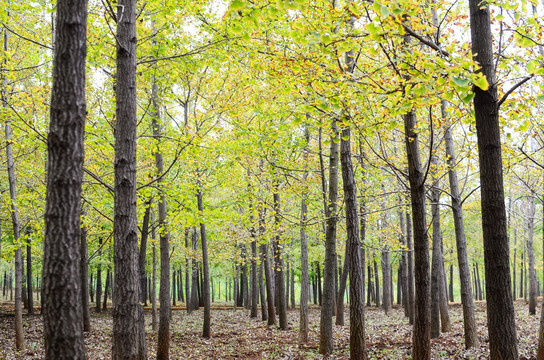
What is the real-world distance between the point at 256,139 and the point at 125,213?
246 inches

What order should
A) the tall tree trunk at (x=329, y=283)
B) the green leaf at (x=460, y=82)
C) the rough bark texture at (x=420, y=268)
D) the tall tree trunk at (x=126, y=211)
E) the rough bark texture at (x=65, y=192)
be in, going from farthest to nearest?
the tall tree trunk at (x=329, y=283) < the rough bark texture at (x=420, y=268) < the tall tree trunk at (x=126, y=211) < the green leaf at (x=460, y=82) < the rough bark texture at (x=65, y=192)

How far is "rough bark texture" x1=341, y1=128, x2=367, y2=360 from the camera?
797 cm

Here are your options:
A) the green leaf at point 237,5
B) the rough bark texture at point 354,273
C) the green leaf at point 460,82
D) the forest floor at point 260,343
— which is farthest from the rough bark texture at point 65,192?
the forest floor at point 260,343

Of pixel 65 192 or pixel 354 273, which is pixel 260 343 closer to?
pixel 354 273

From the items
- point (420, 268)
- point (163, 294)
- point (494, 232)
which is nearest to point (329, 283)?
point (163, 294)

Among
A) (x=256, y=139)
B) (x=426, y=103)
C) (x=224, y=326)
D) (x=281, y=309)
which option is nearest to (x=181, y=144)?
(x=256, y=139)

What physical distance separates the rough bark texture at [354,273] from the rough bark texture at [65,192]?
5.60m

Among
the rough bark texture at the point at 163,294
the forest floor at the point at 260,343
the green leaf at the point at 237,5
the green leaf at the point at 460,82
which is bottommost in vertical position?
the forest floor at the point at 260,343

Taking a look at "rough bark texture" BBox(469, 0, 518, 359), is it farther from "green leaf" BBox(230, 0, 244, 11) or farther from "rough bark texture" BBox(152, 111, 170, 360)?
"rough bark texture" BBox(152, 111, 170, 360)

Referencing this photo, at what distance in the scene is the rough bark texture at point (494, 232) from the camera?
169 inches

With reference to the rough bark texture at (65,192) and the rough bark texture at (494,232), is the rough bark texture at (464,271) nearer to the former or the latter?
the rough bark texture at (494,232)

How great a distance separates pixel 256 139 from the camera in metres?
11.1

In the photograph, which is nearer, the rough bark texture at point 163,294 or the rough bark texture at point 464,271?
the rough bark texture at point 464,271

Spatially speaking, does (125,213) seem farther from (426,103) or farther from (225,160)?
(225,160)
